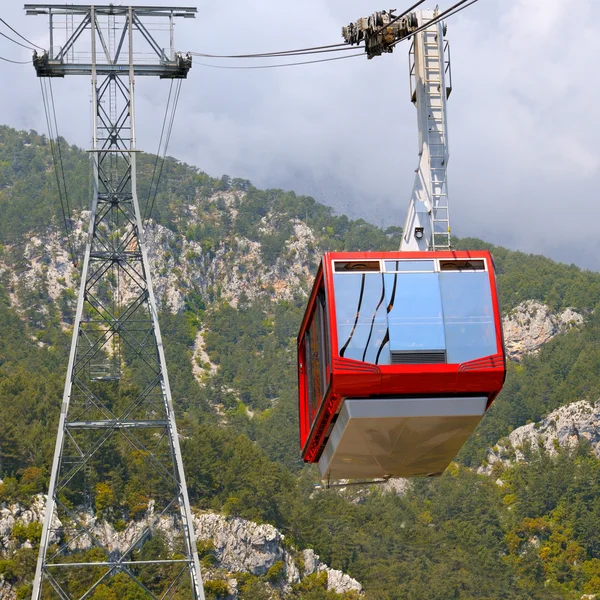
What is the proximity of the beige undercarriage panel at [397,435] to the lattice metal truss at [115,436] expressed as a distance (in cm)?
1066

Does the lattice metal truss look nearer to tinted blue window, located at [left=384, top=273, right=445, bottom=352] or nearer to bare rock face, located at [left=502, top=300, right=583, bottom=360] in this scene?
tinted blue window, located at [left=384, top=273, right=445, bottom=352]

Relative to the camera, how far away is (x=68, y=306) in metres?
174

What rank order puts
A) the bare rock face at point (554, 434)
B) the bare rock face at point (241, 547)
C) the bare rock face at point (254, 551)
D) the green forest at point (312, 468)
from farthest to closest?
the bare rock face at point (554, 434) < the green forest at point (312, 468) < the bare rock face at point (254, 551) < the bare rock face at point (241, 547)

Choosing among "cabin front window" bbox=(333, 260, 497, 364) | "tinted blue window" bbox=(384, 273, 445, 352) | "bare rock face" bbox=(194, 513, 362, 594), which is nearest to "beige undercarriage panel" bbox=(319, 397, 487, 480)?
"cabin front window" bbox=(333, 260, 497, 364)

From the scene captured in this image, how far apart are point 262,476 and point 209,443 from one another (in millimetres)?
5078

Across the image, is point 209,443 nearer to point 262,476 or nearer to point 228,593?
point 262,476

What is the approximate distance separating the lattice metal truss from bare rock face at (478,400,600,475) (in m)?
38.5

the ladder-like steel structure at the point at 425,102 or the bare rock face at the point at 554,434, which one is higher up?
the ladder-like steel structure at the point at 425,102

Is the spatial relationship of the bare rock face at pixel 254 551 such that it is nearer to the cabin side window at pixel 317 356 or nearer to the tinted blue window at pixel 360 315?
the cabin side window at pixel 317 356

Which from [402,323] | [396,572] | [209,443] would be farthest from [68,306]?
[402,323]

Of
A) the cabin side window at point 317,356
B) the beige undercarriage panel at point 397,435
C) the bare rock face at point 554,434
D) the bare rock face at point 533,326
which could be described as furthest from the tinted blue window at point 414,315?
the bare rock face at point 533,326

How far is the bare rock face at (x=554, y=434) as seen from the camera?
5699 inches

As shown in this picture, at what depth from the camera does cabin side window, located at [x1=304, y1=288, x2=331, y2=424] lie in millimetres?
27552

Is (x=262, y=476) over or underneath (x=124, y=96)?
underneath
